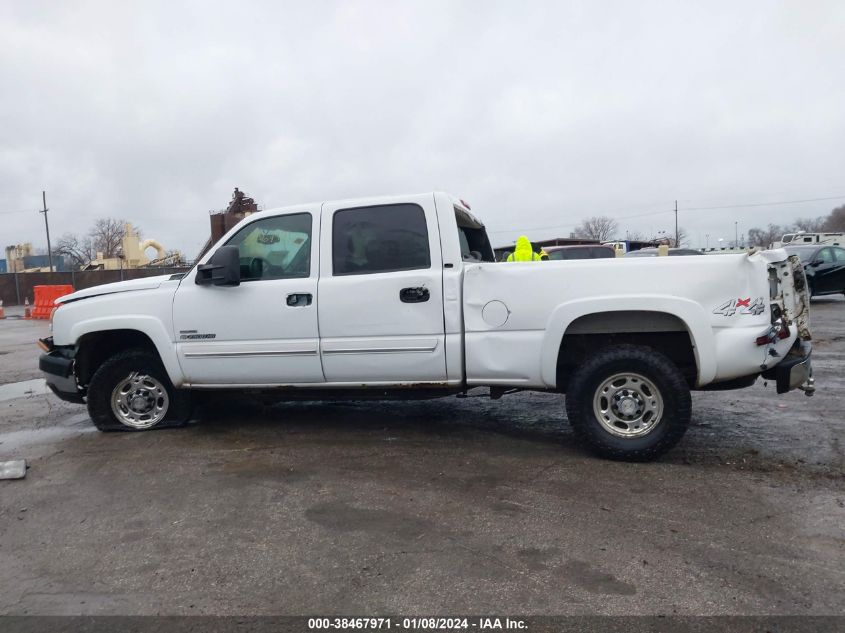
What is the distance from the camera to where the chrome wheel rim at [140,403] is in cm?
572

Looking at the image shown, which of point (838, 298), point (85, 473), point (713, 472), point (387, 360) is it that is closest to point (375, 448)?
point (387, 360)

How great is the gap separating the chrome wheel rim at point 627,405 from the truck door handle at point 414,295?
144 centimetres

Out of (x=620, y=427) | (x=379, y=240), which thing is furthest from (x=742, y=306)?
(x=379, y=240)

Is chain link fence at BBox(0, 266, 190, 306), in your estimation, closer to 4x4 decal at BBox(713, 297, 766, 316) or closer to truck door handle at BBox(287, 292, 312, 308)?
truck door handle at BBox(287, 292, 312, 308)

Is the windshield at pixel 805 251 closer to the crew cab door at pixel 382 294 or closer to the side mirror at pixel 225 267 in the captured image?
the crew cab door at pixel 382 294

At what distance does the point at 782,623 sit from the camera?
2607 millimetres

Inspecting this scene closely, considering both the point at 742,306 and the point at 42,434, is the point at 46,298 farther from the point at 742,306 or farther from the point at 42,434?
the point at 742,306

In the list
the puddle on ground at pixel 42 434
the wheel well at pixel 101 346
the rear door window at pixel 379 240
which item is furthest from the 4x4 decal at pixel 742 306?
the puddle on ground at pixel 42 434

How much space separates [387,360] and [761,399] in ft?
13.5

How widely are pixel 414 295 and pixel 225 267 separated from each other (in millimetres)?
1520

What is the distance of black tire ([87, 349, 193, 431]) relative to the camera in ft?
18.4

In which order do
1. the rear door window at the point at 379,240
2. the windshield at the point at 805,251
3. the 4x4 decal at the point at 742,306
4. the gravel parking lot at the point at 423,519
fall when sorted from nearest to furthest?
1. the gravel parking lot at the point at 423,519
2. the 4x4 decal at the point at 742,306
3. the rear door window at the point at 379,240
4. the windshield at the point at 805,251

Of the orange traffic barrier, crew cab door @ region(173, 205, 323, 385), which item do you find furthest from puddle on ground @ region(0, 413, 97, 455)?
the orange traffic barrier

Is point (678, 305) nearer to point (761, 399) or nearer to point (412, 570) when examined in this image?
point (412, 570)
